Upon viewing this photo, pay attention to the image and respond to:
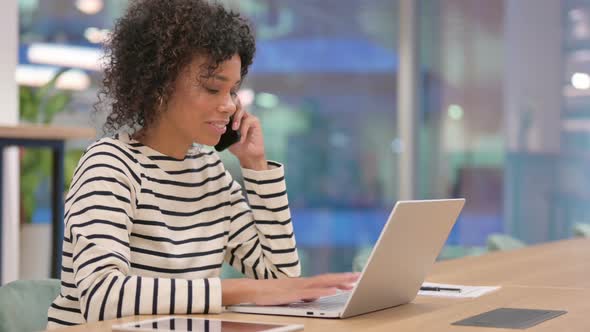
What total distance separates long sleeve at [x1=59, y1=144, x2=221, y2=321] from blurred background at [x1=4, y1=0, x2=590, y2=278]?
4.23 metres

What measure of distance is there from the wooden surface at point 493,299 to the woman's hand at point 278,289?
45mm

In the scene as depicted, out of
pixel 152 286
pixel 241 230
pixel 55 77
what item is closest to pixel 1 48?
pixel 55 77

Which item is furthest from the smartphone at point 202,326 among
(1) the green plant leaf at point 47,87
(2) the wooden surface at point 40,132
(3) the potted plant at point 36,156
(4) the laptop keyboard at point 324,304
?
(1) the green plant leaf at point 47,87

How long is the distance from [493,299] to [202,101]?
67cm

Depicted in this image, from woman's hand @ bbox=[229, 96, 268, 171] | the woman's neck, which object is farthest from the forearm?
woman's hand @ bbox=[229, 96, 268, 171]

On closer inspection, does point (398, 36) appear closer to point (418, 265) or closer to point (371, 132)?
point (371, 132)

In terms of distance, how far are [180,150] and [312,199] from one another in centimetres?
480

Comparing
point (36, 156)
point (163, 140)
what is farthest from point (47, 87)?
point (163, 140)

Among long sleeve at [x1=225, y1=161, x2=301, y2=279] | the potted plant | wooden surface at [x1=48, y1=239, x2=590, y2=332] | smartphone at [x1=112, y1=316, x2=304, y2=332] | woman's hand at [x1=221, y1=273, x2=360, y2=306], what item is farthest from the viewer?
the potted plant

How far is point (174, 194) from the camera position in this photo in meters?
1.82

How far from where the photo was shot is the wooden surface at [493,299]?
143 cm

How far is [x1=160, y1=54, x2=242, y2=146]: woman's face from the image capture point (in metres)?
1.79

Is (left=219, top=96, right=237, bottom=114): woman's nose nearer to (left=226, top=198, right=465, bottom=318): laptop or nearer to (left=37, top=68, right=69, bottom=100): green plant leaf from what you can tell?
(left=226, top=198, right=465, bottom=318): laptop

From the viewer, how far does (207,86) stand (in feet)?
5.86
